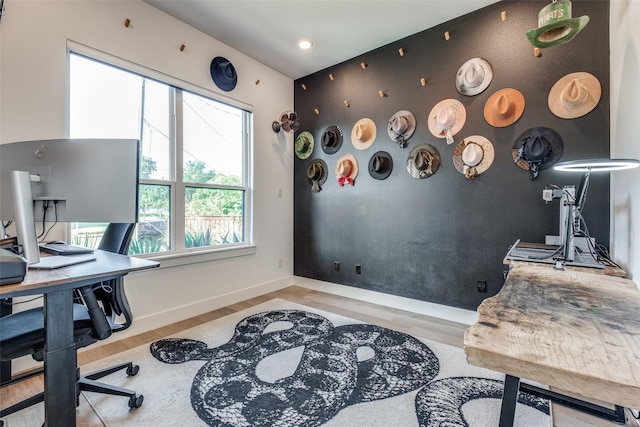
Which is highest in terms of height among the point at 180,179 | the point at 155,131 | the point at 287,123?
the point at 287,123

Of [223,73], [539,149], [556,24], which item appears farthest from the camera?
[223,73]

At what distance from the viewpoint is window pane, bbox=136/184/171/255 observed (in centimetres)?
256

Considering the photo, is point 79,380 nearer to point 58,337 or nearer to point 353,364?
point 58,337

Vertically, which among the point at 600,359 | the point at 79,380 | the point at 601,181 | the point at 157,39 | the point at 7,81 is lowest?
the point at 79,380

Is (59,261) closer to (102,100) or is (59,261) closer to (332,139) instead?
(102,100)

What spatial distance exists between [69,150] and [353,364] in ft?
6.59

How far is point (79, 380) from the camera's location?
5.03 feet

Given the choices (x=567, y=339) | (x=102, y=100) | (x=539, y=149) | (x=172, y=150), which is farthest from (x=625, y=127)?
(x=102, y=100)

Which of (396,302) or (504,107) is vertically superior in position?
(504,107)

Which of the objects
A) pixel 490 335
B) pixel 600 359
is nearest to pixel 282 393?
pixel 490 335

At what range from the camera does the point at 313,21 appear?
270cm

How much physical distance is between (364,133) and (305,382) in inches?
100

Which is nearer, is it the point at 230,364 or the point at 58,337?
the point at 58,337

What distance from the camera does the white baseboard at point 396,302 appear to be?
2.70 metres
